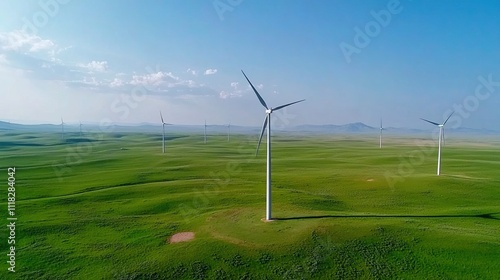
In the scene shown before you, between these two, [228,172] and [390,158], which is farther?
[390,158]

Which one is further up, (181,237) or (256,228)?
(256,228)

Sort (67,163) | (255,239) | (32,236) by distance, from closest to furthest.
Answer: (255,239) → (32,236) → (67,163)

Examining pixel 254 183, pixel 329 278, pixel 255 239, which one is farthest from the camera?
pixel 254 183

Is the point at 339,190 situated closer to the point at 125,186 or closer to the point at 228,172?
the point at 228,172

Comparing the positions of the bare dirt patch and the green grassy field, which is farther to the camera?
the bare dirt patch

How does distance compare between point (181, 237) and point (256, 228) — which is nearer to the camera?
point (181, 237)

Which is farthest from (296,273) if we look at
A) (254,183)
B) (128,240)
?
(254,183)

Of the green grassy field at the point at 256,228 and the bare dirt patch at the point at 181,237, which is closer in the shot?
the green grassy field at the point at 256,228
